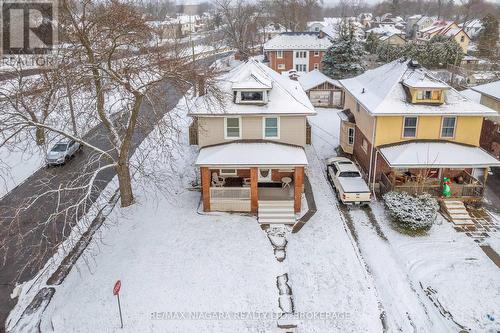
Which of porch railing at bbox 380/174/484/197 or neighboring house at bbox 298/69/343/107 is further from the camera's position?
neighboring house at bbox 298/69/343/107

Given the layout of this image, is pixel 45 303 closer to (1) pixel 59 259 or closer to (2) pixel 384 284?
(1) pixel 59 259

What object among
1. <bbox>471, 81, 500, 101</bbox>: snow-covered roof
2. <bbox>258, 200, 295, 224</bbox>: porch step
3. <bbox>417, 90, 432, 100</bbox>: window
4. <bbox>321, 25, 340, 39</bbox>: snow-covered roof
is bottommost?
<bbox>258, 200, 295, 224</bbox>: porch step

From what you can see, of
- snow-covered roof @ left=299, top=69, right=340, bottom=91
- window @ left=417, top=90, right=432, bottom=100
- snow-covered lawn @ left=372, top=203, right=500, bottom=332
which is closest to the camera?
snow-covered lawn @ left=372, top=203, right=500, bottom=332

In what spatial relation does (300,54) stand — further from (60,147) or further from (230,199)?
(230,199)

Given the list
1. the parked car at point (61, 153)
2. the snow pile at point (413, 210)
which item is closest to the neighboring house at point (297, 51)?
the parked car at point (61, 153)

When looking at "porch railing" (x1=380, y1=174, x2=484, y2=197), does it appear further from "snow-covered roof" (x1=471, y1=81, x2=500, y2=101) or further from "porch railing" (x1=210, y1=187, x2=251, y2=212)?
"snow-covered roof" (x1=471, y1=81, x2=500, y2=101)

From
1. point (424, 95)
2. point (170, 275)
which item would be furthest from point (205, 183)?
point (424, 95)

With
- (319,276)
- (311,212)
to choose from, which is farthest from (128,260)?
(311,212)

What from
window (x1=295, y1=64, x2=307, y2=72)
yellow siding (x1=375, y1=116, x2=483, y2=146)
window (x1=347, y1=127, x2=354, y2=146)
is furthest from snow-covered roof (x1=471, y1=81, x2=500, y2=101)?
window (x1=295, y1=64, x2=307, y2=72)
